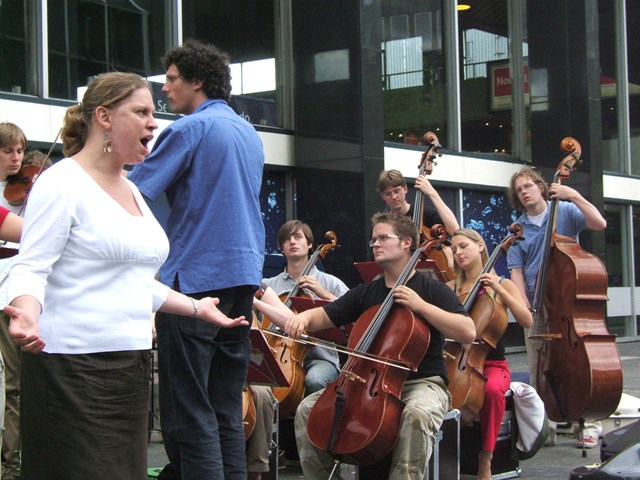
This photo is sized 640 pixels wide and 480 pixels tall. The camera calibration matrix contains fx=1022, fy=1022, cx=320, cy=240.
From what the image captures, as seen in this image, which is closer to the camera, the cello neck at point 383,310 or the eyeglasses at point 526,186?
the cello neck at point 383,310

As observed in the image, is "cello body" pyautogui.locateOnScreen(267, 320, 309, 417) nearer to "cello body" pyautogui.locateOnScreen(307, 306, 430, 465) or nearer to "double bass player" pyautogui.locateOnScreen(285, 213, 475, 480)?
"double bass player" pyautogui.locateOnScreen(285, 213, 475, 480)

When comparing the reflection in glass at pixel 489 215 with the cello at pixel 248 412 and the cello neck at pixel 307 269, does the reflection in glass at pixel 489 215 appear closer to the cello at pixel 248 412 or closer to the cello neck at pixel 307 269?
the cello neck at pixel 307 269

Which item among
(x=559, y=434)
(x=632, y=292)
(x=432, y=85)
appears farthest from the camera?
(x=632, y=292)

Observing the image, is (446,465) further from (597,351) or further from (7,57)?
(7,57)

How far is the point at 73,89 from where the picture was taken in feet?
29.2

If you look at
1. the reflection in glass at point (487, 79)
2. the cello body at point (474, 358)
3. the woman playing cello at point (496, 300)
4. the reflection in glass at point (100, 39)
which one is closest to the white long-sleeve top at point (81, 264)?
the cello body at point (474, 358)

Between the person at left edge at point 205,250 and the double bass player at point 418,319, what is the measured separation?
1052 millimetres

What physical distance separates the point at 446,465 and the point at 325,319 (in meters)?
0.96

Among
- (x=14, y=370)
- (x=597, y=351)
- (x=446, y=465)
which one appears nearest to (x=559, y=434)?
(x=597, y=351)

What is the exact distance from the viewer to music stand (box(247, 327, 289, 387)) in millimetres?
4746

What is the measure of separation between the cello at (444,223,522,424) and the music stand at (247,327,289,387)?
1.14 meters

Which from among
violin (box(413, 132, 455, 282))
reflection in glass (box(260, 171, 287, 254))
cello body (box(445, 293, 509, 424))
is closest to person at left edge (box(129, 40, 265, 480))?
cello body (box(445, 293, 509, 424))

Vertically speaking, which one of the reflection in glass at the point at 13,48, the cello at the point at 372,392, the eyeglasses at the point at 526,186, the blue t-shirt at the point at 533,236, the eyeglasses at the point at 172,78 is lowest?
the cello at the point at 372,392

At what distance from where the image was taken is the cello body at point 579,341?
6.41m
